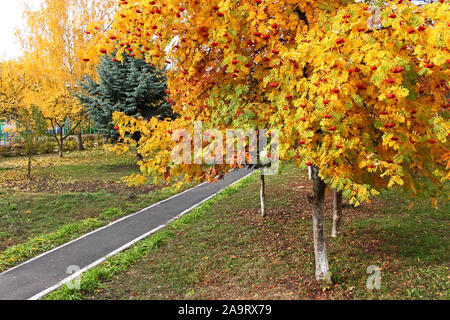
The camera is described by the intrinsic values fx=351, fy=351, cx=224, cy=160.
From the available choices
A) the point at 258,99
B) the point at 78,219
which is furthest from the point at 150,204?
the point at 258,99

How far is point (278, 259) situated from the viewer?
6867 millimetres

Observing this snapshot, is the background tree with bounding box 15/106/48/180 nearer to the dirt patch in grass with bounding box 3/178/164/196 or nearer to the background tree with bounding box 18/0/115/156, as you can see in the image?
the dirt patch in grass with bounding box 3/178/164/196

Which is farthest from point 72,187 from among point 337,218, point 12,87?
point 337,218

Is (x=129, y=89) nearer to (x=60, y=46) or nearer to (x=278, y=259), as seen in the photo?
(x=60, y=46)

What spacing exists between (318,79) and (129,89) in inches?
539

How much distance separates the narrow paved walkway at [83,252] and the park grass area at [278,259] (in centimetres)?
51

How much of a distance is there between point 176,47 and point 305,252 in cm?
474

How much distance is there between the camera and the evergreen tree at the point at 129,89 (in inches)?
640

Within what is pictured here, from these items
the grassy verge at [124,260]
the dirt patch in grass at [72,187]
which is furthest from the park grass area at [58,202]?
the grassy verge at [124,260]

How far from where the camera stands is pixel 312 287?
18.6 ft

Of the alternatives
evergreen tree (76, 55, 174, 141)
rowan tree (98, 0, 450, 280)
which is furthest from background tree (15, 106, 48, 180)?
rowan tree (98, 0, 450, 280)

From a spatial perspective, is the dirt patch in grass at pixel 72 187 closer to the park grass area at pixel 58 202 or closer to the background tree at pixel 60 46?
the park grass area at pixel 58 202

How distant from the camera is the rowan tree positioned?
147 inches

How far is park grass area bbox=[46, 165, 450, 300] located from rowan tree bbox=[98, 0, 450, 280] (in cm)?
187
